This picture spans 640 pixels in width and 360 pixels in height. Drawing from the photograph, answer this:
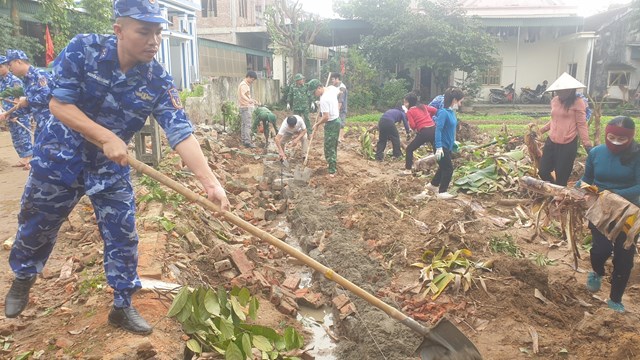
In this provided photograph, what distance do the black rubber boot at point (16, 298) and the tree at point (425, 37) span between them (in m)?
20.4

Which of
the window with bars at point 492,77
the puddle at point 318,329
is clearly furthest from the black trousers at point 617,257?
the window with bars at point 492,77

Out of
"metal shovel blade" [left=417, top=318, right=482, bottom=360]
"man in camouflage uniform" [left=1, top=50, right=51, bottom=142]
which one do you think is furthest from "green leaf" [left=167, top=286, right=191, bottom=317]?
"man in camouflage uniform" [left=1, top=50, right=51, bottom=142]

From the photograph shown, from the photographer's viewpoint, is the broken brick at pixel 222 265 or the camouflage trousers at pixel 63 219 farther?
the broken brick at pixel 222 265

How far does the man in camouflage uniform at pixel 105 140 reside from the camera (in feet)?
8.35

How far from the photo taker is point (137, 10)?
8.16 ft

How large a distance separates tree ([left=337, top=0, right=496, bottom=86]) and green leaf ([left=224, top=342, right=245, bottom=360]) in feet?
66.1

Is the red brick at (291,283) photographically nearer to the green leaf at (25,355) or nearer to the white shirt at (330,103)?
the green leaf at (25,355)

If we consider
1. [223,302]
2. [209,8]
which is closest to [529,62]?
[209,8]

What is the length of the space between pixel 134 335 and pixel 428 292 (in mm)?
2811

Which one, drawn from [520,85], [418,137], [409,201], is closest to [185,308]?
[409,201]

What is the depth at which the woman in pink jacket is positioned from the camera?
256 inches

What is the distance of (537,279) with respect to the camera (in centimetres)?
471

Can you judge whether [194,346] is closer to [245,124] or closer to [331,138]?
[331,138]

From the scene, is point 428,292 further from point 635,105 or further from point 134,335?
point 635,105
